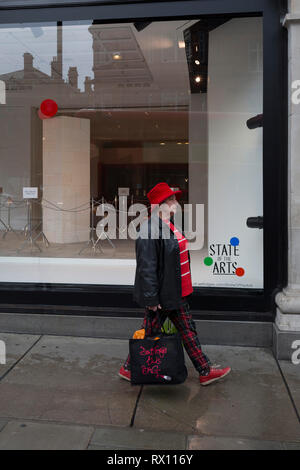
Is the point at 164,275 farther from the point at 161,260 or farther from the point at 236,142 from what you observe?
the point at 236,142

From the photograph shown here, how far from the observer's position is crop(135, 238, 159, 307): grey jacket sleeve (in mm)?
3613

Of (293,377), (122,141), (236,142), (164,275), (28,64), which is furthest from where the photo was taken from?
(122,141)

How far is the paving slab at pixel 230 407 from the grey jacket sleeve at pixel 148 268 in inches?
34.3

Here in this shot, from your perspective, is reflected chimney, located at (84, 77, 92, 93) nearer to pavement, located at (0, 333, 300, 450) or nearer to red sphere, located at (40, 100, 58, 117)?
red sphere, located at (40, 100, 58, 117)

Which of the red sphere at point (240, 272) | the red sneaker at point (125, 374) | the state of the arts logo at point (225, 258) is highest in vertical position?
the state of the arts logo at point (225, 258)

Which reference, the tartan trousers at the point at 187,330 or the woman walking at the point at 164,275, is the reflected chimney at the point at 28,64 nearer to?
the woman walking at the point at 164,275

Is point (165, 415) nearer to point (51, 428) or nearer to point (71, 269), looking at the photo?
point (51, 428)

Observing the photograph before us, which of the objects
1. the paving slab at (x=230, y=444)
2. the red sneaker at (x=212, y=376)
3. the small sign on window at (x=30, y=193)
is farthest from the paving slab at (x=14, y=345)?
the small sign on window at (x=30, y=193)

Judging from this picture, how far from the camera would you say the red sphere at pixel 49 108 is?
9102 millimetres

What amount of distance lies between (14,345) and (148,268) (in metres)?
2.30

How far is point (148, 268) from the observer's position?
363 cm

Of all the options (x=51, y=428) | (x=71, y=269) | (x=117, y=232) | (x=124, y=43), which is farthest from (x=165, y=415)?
(x=124, y=43)

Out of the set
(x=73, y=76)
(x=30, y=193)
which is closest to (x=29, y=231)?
(x=30, y=193)

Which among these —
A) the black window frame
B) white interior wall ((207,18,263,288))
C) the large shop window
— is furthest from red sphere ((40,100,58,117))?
white interior wall ((207,18,263,288))
